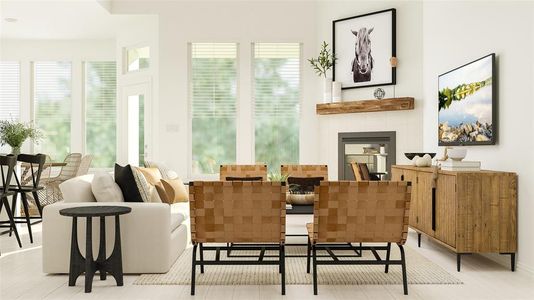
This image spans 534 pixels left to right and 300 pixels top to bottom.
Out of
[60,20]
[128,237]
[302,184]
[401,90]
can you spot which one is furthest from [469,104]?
Answer: [60,20]

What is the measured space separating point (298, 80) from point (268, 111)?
Result: 2.28 feet

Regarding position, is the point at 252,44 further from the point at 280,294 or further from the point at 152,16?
the point at 280,294

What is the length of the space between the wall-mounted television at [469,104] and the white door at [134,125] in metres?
4.79

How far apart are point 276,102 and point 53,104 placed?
439cm

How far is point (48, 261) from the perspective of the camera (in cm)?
379

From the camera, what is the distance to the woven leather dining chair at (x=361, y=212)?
10.6ft

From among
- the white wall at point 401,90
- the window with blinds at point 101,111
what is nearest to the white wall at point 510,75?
the white wall at point 401,90

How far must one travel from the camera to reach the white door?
8.47 metres

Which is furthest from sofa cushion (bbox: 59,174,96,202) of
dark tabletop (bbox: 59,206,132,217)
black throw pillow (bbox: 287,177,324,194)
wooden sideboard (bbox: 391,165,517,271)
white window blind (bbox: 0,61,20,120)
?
white window blind (bbox: 0,61,20,120)

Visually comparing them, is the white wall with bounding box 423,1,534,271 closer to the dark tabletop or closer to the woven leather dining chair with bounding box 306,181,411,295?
the woven leather dining chair with bounding box 306,181,411,295

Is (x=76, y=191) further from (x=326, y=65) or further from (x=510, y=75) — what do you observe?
(x=326, y=65)

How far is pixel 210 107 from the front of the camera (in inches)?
326

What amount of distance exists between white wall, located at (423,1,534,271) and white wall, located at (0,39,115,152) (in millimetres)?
6727

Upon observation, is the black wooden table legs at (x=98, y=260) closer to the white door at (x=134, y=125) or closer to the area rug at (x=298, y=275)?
the area rug at (x=298, y=275)
